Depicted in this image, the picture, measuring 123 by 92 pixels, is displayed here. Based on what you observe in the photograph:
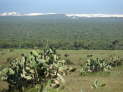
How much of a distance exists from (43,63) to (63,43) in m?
97.1

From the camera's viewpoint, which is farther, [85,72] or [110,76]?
[85,72]

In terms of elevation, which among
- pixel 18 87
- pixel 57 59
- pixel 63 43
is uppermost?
pixel 57 59

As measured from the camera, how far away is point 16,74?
21531 millimetres

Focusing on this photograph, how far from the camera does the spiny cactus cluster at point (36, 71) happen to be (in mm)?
20328

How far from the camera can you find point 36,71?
2047cm

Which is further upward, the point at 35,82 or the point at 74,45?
the point at 35,82

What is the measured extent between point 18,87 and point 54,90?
158 inches

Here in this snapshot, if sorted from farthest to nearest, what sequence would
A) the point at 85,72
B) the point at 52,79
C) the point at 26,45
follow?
the point at 26,45 < the point at 85,72 < the point at 52,79

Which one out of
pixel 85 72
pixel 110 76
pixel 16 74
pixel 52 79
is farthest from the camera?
pixel 85 72

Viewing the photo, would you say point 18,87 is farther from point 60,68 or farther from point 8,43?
point 8,43

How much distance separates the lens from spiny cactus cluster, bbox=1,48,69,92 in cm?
2033

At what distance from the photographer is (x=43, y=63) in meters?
20.3

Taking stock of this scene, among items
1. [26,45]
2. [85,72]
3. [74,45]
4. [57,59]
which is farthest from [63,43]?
[57,59]

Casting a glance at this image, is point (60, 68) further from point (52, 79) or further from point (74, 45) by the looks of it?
point (74, 45)
